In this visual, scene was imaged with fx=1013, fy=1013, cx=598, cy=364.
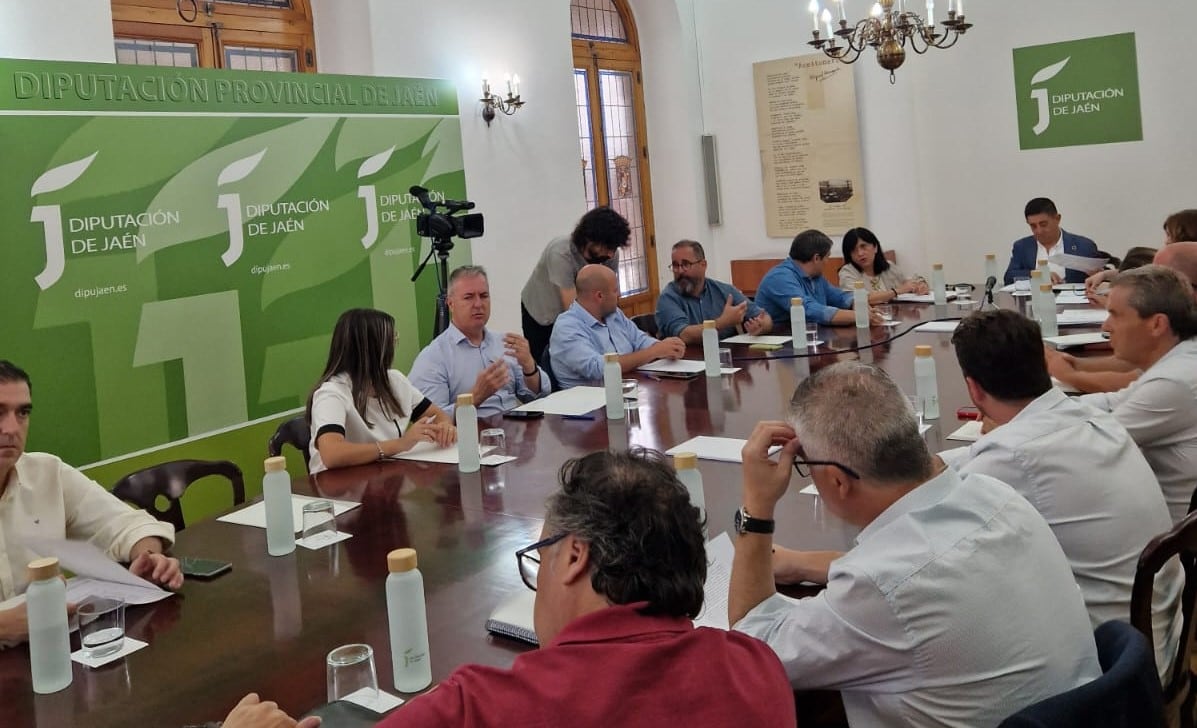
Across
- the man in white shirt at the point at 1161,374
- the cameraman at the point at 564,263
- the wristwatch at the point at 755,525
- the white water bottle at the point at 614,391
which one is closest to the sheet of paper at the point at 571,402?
the white water bottle at the point at 614,391

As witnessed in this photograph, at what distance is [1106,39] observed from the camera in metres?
7.20

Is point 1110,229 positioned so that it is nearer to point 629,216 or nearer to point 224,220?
point 629,216

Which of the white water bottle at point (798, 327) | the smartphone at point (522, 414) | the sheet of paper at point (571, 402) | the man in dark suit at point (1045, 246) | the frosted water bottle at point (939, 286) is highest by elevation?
the man in dark suit at point (1045, 246)

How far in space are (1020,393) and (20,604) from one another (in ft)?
6.88

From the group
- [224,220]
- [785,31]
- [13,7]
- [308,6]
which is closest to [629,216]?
[785,31]

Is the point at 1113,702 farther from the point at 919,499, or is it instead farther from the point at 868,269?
the point at 868,269

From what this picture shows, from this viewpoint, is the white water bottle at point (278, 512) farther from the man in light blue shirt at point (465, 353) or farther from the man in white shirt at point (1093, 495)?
the man in light blue shirt at point (465, 353)

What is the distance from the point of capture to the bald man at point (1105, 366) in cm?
334

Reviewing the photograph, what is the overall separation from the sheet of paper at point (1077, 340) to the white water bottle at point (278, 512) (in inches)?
121

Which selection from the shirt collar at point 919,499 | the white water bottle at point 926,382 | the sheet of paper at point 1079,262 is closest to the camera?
the shirt collar at point 919,499

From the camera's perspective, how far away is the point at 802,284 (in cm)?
572

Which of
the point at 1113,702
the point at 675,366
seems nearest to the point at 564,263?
the point at 675,366

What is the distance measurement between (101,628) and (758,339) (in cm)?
379

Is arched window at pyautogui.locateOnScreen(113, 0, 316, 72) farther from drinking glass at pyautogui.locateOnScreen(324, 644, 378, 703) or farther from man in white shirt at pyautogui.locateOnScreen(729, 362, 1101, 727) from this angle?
man in white shirt at pyautogui.locateOnScreen(729, 362, 1101, 727)
